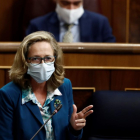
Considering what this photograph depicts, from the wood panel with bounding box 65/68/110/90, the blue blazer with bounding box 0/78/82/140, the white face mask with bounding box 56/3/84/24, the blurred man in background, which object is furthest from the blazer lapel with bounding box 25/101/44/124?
the white face mask with bounding box 56/3/84/24

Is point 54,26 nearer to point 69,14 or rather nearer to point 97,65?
point 69,14

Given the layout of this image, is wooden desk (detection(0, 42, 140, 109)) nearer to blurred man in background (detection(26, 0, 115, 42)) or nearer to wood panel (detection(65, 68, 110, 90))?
wood panel (detection(65, 68, 110, 90))

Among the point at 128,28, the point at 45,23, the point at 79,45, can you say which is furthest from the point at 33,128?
the point at 128,28

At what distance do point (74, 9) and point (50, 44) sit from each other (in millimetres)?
660

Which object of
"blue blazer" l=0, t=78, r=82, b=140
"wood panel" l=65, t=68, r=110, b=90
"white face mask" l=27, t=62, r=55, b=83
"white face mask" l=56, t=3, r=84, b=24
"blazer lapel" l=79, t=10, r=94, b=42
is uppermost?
"white face mask" l=56, t=3, r=84, b=24

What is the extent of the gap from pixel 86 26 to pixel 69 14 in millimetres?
84

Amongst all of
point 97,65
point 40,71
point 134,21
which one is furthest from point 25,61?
point 134,21

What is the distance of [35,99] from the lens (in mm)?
666

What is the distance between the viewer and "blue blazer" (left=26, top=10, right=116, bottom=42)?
4.05ft

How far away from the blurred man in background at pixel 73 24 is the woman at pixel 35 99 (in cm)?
53

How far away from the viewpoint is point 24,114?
0.65 meters

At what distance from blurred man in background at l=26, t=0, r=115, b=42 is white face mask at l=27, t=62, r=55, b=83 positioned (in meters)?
0.54

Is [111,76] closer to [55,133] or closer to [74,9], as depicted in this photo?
[55,133]

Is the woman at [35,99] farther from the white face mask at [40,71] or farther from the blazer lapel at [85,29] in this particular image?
the blazer lapel at [85,29]
